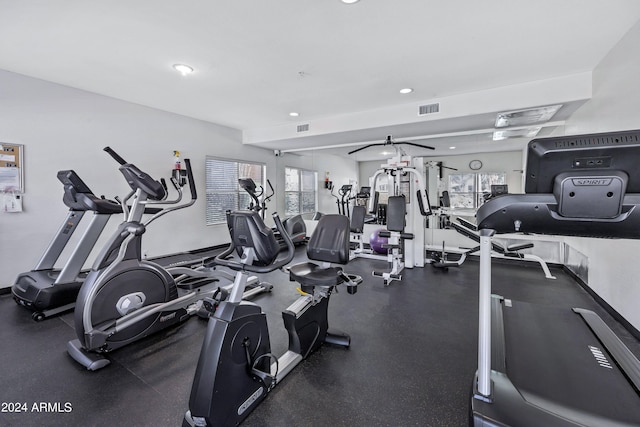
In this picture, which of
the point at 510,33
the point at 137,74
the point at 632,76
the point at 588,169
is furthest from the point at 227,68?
the point at 632,76

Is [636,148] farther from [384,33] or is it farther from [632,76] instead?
[632,76]

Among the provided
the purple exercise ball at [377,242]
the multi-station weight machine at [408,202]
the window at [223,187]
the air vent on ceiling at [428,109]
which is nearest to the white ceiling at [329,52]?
the air vent on ceiling at [428,109]

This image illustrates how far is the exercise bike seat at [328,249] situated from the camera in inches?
82.6

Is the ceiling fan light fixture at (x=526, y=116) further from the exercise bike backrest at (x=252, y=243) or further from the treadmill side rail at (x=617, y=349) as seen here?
the exercise bike backrest at (x=252, y=243)

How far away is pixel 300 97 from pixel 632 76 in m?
3.58

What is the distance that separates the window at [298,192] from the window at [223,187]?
112cm

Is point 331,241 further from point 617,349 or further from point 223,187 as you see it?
point 223,187

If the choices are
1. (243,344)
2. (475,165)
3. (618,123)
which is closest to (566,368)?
(243,344)

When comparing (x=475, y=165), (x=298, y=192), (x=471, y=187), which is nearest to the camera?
(x=471, y=187)

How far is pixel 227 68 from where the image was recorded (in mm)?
3188

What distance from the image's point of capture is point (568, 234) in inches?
41.3

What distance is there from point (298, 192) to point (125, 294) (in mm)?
5343

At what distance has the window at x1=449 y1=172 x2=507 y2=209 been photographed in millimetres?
5320

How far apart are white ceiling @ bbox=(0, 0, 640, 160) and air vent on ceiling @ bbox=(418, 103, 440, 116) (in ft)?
0.26
